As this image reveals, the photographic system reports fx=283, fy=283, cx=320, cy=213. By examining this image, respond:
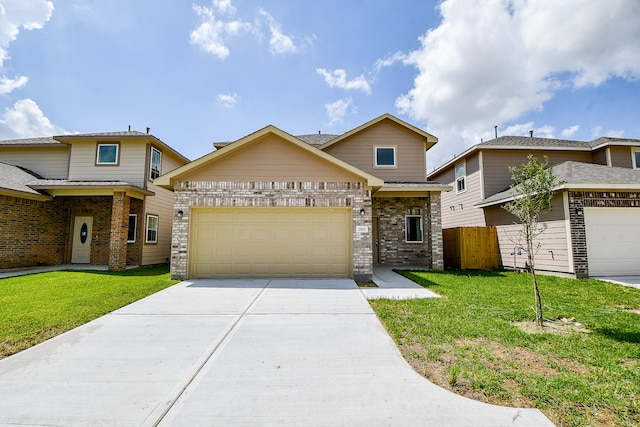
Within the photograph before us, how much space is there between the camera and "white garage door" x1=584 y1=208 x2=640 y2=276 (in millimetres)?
9547

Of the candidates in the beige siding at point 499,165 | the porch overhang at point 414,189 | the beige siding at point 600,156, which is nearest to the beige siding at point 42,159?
the porch overhang at point 414,189

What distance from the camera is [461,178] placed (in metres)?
15.9

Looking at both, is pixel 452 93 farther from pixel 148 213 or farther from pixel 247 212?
pixel 148 213

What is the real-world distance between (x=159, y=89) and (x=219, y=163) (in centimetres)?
436

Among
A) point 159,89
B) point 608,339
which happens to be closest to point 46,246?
point 159,89

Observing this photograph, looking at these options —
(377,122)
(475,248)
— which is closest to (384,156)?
(377,122)

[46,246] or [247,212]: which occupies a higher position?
[247,212]

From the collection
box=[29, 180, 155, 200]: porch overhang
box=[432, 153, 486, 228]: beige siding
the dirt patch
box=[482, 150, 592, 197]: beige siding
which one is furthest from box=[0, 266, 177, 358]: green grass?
box=[482, 150, 592, 197]: beige siding

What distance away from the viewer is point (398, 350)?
3.89m

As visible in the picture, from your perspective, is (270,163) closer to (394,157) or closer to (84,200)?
(394,157)

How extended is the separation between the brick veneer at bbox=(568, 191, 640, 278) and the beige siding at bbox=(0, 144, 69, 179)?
2096cm

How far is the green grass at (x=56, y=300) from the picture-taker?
4.50 metres

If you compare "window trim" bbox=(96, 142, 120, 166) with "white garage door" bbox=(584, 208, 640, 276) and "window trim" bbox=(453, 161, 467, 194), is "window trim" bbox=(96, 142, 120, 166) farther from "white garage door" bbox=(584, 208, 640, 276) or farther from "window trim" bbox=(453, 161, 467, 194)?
"white garage door" bbox=(584, 208, 640, 276)

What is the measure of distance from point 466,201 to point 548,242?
5250 mm
